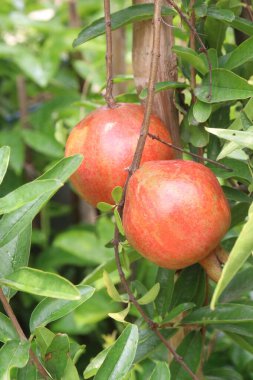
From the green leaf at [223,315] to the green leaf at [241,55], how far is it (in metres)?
0.26

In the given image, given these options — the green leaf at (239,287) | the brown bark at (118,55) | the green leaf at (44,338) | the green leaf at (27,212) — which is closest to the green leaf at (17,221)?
A: the green leaf at (27,212)

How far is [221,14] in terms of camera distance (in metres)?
0.75

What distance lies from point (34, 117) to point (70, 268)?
0.45 meters

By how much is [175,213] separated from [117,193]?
8 centimetres

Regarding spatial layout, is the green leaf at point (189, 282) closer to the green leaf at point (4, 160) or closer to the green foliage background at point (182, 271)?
the green foliage background at point (182, 271)

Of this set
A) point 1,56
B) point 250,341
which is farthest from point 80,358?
point 250,341

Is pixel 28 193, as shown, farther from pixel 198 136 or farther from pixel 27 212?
pixel 198 136

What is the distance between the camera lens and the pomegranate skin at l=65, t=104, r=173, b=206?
70 centimetres

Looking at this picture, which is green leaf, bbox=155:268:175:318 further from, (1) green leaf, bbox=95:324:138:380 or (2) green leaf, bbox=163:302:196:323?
(1) green leaf, bbox=95:324:138:380

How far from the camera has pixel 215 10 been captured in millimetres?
760

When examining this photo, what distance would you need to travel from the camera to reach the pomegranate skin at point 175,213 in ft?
2.07

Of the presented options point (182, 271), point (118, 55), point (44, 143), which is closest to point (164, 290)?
point (182, 271)

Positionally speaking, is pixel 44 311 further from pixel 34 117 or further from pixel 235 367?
pixel 34 117

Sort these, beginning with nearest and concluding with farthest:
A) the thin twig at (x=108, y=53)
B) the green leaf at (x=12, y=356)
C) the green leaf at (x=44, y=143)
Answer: the green leaf at (x=12, y=356)
the thin twig at (x=108, y=53)
the green leaf at (x=44, y=143)
